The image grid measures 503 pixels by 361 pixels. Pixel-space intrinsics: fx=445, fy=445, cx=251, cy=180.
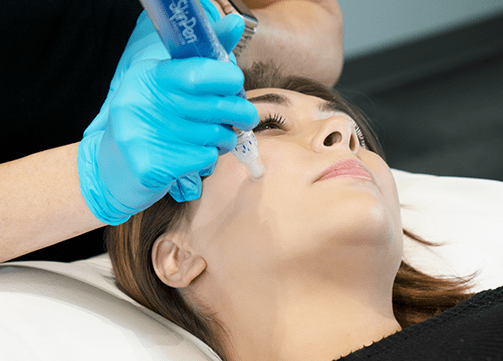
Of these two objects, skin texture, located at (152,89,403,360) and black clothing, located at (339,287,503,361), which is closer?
black clothing, located at (339,287,503,361)

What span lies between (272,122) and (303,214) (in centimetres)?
27

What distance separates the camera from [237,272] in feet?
3.06

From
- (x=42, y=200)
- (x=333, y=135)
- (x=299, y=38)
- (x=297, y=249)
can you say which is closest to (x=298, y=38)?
(x=299, y=38)

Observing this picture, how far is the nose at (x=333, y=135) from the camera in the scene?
93 centimetres

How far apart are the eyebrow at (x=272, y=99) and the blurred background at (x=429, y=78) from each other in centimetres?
179

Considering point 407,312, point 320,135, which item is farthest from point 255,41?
point 407,312

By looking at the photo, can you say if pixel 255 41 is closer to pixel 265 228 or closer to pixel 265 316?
pixel 265 228

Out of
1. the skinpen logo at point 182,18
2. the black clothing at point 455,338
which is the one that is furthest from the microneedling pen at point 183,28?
the black clothing at point 455,338

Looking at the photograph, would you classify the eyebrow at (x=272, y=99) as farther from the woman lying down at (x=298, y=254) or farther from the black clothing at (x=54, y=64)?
the black clothing at (x=54, y=64)

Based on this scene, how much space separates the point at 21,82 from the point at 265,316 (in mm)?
858

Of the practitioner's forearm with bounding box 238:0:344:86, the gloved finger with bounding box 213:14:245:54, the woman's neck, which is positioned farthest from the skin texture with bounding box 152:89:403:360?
the practitioner's forearm with bounding box 238:0:344:86

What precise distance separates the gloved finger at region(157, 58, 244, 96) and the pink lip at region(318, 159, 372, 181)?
268mm

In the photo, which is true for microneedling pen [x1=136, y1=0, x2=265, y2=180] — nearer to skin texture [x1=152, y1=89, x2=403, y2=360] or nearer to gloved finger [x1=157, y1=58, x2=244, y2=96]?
gloved finger [x1=157, y1=58, x2=244, y2=96]

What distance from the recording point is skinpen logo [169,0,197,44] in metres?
0.63
